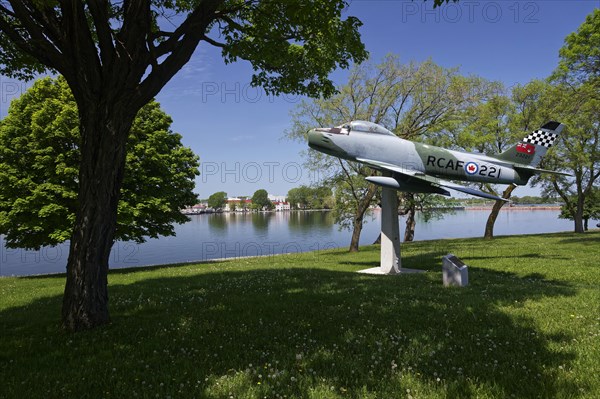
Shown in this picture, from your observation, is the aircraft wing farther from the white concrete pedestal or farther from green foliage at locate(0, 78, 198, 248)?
green foliage at locate(0, 78, 198, 248)

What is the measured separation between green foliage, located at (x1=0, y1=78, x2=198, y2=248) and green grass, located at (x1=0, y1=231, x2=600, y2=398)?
42.9 ft

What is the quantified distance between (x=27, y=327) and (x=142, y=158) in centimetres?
1867

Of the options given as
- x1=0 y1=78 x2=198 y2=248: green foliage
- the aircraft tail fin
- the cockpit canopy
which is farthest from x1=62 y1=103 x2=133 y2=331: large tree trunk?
x1=0 y1=78 x2=198 y2=248: green foliage

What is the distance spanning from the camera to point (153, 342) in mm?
6398

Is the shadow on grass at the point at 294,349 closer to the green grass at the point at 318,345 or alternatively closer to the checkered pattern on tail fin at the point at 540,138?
the green grass at the point at 318,345

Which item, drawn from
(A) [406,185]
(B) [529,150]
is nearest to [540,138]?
(B) [529,150]

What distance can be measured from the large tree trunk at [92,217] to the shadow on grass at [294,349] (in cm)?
55

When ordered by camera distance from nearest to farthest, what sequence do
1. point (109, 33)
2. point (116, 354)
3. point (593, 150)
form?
point (116, 354) → point (109, 33) → point (593, 150)

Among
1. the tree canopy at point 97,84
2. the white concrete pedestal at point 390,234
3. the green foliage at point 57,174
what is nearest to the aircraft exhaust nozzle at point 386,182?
the white concrete pedestal at point 390,234

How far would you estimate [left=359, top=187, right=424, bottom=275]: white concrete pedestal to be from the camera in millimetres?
15727

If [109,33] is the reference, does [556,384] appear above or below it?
below

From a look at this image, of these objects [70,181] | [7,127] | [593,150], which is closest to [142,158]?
[70,181]

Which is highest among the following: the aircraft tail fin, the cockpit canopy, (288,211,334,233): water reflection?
the cockpit canopy

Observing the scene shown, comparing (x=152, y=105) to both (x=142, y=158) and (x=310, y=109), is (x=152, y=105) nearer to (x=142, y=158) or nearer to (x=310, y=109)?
(x=142, y=158)
